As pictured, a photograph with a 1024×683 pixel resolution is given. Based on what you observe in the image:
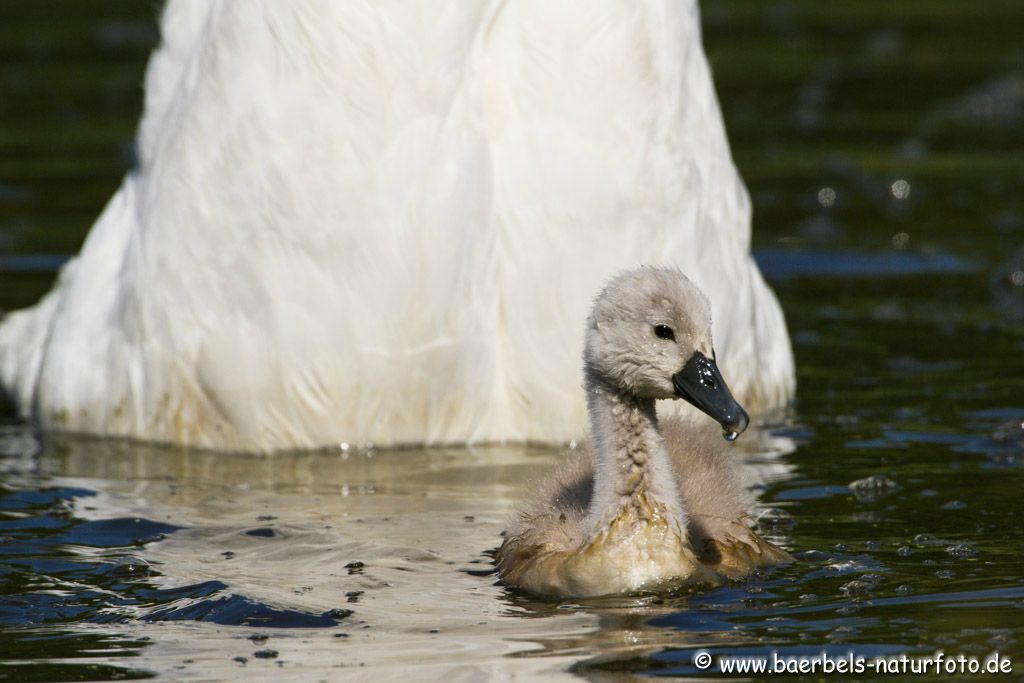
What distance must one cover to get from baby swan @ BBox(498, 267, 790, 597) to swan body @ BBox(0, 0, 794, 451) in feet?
3.03

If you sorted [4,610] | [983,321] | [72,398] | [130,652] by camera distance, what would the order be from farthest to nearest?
[983,321], [72,398], [4,610], [130,652]

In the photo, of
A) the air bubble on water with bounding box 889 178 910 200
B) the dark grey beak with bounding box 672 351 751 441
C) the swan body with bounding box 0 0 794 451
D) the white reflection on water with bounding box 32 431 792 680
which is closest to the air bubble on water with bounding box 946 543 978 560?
the dark grey beak with bounding box 672 351 751 441

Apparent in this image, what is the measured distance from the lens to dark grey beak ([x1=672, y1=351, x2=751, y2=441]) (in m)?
5.97

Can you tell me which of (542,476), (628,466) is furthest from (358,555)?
(628,466)

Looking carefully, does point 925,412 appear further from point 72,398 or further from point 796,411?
point 72,398

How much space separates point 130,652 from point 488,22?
269 centimetres

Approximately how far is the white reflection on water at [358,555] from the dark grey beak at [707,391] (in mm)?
A: 600

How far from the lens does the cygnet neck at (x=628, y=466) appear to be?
6.11 meters

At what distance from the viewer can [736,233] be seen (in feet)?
25.4

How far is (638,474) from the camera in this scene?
616cm

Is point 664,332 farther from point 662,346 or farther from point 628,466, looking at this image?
point 628,466

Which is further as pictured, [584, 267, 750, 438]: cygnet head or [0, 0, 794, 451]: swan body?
[0, 0, 794, 451]: swan body

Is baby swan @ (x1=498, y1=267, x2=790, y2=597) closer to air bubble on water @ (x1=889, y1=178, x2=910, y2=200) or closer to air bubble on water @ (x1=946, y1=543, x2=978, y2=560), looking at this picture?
air bubble on water @ (x1=946, y1=543, x2=978, y2=560)

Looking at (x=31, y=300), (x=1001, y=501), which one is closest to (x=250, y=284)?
(x=1001, y=501)
